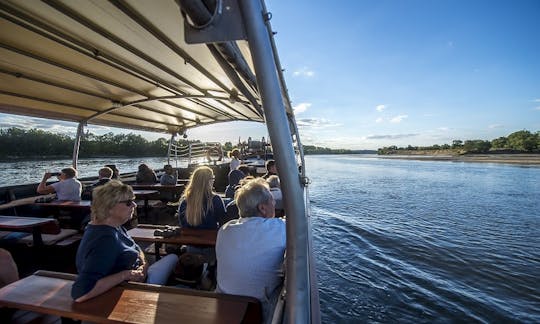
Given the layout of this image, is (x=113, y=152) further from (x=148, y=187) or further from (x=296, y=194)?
(x=296, y=194)

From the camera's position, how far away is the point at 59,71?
4.17 meters

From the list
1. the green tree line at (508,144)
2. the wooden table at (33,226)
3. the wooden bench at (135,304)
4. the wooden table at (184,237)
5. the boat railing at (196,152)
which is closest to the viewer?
the wooden bench at (135,304)

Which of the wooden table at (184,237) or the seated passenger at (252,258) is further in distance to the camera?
the wooden table at (184,237)

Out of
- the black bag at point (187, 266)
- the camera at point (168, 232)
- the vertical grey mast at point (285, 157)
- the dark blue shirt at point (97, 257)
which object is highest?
the vertical grey mast at point (285, 157)

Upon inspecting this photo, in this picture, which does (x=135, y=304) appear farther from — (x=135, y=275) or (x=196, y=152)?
(x=196, y=152)

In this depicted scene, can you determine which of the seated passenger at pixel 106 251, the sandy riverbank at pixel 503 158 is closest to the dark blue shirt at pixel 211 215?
the seated passenger at pixel 106 251

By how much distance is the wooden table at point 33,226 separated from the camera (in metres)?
2.91

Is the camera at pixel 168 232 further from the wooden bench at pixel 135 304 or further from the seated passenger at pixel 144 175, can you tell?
the seated passenger at pixel 144 175

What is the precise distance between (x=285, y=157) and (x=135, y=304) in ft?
3.88

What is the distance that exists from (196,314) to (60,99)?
6237mm

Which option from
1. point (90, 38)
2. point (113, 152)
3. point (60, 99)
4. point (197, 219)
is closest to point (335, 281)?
point (197, 219)

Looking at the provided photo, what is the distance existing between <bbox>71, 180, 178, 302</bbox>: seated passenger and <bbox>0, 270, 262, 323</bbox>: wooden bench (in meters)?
0.06

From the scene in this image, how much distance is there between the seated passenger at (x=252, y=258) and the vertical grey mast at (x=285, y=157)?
56 cm

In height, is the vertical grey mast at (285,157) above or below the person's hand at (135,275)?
above
